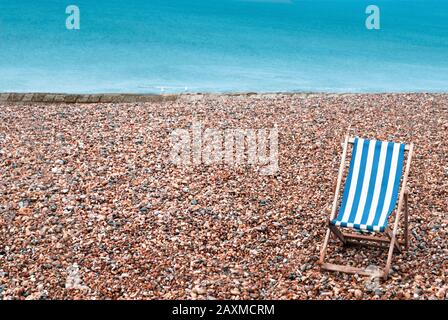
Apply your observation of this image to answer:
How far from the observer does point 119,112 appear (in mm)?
10055

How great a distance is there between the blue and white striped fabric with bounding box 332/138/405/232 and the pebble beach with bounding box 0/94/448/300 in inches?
18.0

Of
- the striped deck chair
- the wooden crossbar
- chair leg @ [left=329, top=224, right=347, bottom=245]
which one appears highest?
the striped deck chair

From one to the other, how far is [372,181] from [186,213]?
188 cm

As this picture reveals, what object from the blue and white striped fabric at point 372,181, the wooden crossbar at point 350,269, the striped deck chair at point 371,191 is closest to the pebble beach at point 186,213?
the wooden crossbar at point 350,269

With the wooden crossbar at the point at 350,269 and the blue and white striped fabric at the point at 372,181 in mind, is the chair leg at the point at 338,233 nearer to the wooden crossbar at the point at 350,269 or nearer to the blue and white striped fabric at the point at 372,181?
the blue and white striped fabric at the point at 372,181

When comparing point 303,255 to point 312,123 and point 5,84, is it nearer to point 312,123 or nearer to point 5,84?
point 312,123

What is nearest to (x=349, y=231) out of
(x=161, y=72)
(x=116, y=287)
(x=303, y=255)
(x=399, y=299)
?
(x=303, y=255)

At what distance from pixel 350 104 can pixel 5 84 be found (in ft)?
71.5

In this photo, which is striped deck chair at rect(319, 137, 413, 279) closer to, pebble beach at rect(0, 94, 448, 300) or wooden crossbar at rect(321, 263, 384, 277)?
wooden crossbar at rect(321, 263, 384, 277)

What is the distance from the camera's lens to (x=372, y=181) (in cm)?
534

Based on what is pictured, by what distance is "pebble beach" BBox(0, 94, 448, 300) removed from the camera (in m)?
4.99

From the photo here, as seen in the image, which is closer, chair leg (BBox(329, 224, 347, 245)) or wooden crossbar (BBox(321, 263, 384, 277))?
wooden crossbar (BBox(321, 263, 384, 277))

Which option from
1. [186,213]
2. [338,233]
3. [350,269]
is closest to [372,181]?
[338,233]

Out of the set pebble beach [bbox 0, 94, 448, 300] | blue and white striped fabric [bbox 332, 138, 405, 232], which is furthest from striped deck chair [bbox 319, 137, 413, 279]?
pebble beach [bbox 0, 94, 448, 300]
